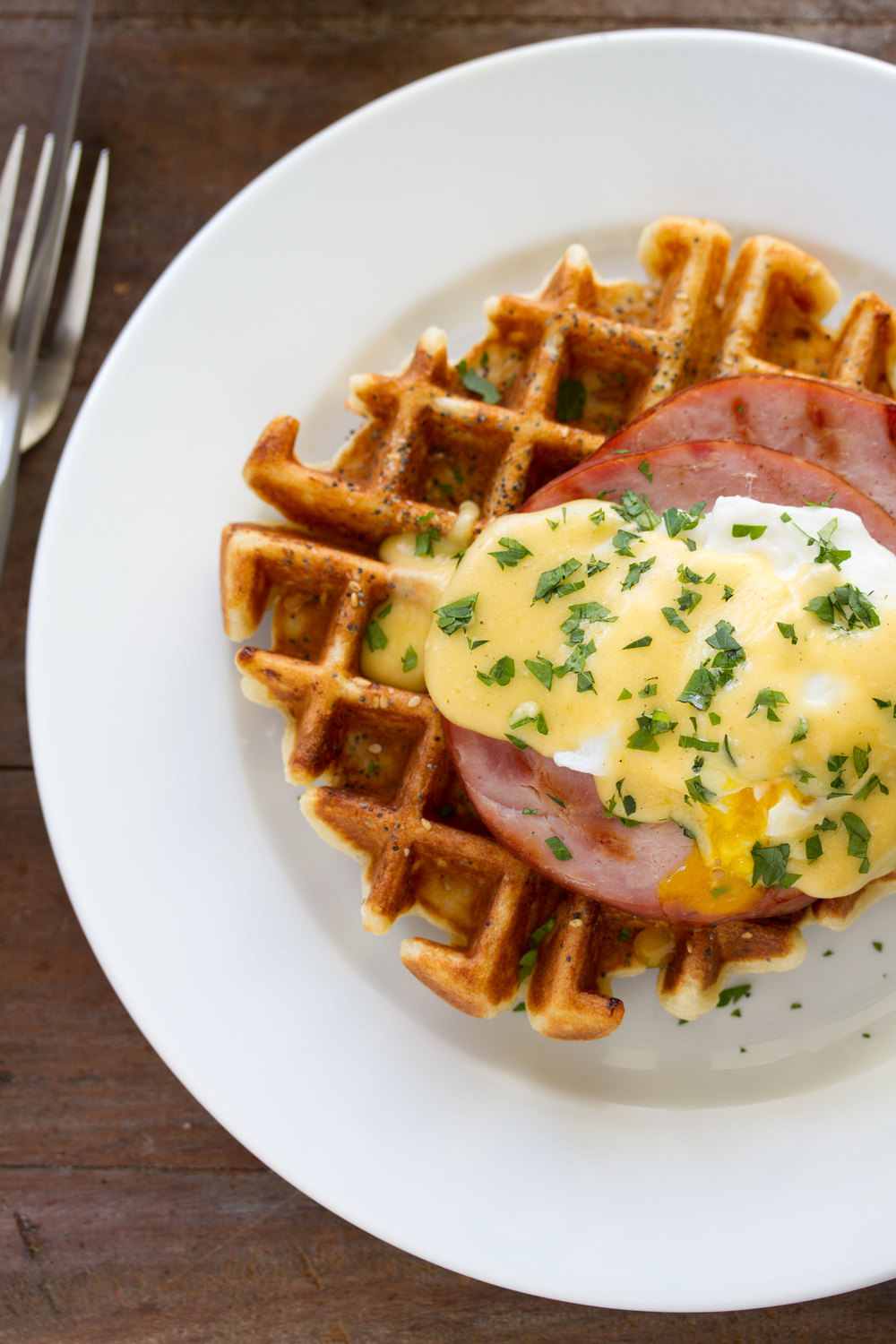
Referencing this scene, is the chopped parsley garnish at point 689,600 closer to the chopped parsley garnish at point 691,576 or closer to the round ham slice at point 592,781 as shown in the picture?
the chopped parsley garnish at point 691,576

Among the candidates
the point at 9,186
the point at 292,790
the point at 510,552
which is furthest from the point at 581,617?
the point at 9,186

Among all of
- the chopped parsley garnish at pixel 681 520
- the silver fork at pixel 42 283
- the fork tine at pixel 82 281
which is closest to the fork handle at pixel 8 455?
the silver fork at pixel 42 283

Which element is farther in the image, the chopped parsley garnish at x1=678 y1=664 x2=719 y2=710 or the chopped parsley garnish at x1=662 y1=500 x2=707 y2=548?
the chopped parsley garnish at x1=662 y1=500 x2=707 y2=548

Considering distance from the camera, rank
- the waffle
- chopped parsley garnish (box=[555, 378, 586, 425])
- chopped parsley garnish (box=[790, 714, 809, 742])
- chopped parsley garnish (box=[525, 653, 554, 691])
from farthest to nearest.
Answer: chopped parsley garnish (box=[555, 378, 586, 425]) < the waffle < chopped parsley garnish (box=[525, 653, 554, 691]) < chopped parsley garnish (box=[790, 714, 809, 742])

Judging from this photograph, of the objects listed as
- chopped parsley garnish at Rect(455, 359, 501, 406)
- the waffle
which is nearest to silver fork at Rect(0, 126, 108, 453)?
the waffle

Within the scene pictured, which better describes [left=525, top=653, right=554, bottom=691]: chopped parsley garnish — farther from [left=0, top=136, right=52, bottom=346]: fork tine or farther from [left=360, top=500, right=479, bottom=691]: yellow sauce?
[left=0, top=136, right=52, bottom=346]: fork tine

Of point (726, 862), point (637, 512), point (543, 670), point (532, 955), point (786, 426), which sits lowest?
point (532, 955)

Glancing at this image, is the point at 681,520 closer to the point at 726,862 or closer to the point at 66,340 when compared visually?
the point at 726,862
